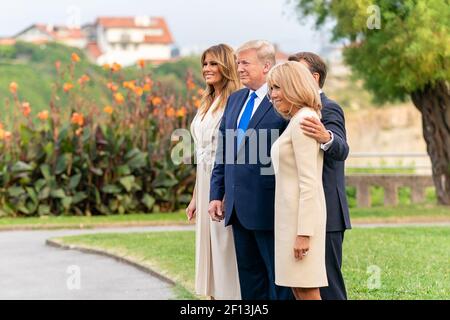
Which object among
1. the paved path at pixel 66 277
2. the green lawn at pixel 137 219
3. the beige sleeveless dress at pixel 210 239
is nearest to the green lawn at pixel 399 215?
the green lawn at pixel 137 219

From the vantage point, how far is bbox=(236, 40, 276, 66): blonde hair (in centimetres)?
632

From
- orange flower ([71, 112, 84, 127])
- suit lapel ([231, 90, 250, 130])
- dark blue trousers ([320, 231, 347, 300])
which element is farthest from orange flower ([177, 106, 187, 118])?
dark blue trousers ([320, 231, 347, 300])

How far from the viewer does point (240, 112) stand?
252 inches

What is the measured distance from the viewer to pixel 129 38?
128500 millimetres

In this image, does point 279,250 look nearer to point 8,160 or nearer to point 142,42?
point 8,160

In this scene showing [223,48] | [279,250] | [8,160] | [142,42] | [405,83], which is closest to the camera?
[279,250]

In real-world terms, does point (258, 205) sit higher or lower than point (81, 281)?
higher

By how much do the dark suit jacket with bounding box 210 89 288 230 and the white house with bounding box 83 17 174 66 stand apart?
11783 centimetres

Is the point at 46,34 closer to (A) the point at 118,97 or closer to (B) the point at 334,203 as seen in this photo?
(A) the point at 118,97

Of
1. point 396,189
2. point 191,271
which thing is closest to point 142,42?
point 396,189

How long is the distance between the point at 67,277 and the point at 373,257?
301 centimetres

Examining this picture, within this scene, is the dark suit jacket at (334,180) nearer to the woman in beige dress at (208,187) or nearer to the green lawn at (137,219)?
the woman in beige dress at (208,187)

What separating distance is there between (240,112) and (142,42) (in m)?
125

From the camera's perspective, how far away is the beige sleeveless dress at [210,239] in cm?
680
